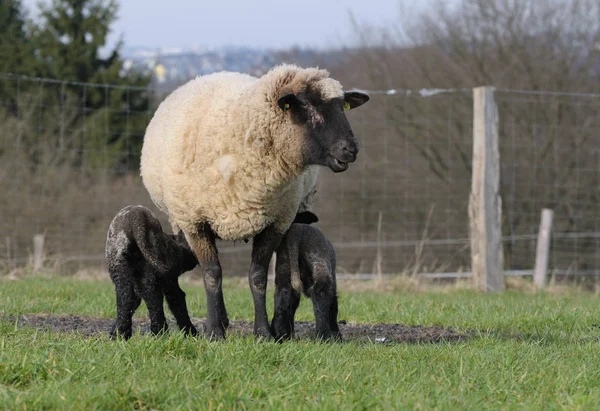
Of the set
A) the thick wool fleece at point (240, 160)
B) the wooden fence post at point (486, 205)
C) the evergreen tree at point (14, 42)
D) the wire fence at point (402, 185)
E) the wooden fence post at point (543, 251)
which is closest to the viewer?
the thick wool fleece at point (240, 160)

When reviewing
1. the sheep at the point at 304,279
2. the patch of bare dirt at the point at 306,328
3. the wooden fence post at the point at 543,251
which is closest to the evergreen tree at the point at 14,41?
the wooden fence post at the point at 543,251

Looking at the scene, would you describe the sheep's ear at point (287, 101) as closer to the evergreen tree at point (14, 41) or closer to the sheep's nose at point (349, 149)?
the sheep's nose at point (349, 149)

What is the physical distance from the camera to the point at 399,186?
22.6 meters

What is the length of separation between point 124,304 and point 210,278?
2.40ft

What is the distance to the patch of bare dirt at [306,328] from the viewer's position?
245 inches

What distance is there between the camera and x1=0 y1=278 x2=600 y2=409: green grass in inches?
145

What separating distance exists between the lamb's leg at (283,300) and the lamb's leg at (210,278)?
1.26 feet

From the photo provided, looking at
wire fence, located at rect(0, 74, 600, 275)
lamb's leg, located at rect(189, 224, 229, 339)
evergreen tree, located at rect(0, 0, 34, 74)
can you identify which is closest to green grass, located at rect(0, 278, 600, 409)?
lamb's leg, located at rect(189, 224, 229, 339)

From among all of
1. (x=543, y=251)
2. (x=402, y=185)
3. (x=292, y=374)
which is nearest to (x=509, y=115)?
(x=402, y=185)

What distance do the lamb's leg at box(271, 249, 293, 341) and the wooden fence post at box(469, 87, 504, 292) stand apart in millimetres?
5436

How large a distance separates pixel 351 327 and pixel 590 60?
1695 centimetres

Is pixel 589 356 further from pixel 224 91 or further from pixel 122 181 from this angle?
pixel 122 181

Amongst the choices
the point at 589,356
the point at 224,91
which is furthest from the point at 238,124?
the point at 589,356

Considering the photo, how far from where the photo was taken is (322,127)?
5.86 m
